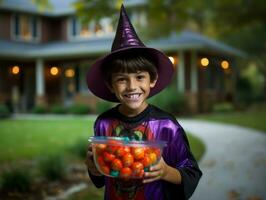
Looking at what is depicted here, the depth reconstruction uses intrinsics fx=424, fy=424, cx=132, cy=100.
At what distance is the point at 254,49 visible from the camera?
93.4 feet

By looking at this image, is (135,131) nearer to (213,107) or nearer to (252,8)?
(252,8)

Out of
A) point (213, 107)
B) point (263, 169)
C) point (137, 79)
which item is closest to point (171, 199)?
point (137, 79)

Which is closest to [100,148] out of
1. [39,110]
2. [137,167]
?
[137,167]

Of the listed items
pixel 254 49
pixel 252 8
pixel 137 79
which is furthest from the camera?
pixel 254 49

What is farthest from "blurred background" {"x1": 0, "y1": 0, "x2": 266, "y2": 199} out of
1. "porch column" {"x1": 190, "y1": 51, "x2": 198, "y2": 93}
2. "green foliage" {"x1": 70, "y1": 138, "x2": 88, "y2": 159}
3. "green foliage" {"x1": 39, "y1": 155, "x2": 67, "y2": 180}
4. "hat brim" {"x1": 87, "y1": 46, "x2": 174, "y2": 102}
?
"hat brim" {"x1": 87, "y1": 46, "x2": 174, "y2": 102}

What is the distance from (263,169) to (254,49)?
2349 cm

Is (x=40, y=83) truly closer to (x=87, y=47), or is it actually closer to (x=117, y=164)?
(x=87, y=47)

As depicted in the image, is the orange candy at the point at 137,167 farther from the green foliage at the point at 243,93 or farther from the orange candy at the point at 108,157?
the green foliage at the point at 243,93

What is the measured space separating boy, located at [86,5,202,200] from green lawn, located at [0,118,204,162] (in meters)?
5.43

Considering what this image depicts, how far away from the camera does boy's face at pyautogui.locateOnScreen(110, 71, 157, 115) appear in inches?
63.0

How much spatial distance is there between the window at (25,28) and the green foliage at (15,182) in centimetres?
1650

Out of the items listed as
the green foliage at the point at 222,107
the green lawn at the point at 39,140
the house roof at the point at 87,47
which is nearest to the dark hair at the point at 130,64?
the green lawn at the point at 39,140

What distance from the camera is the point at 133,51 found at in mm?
1626

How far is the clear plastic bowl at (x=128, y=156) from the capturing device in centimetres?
134
